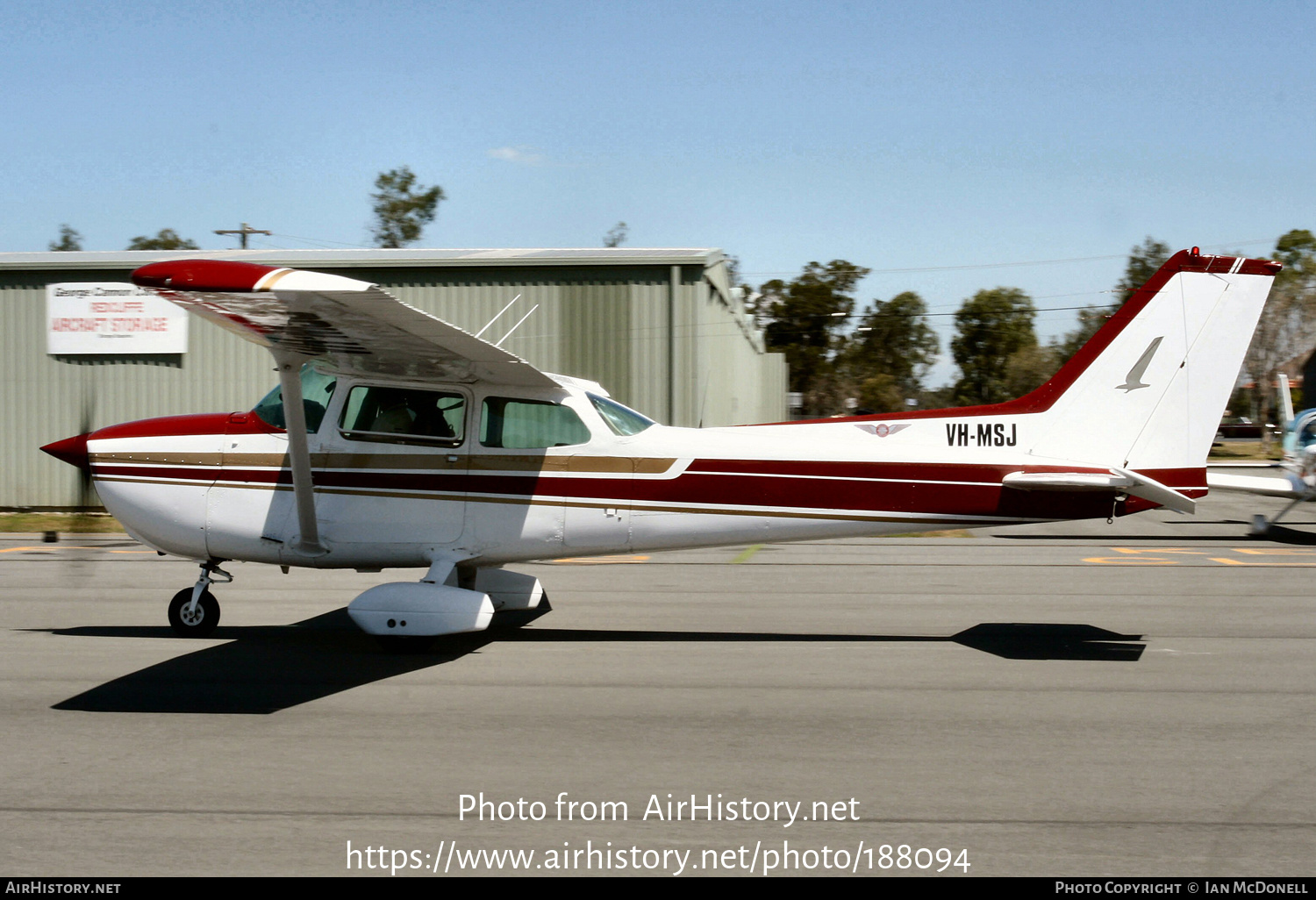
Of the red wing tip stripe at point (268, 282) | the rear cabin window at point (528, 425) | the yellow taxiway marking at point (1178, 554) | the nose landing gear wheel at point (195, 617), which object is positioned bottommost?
the yellow taxiway marking at point (1178, 554)

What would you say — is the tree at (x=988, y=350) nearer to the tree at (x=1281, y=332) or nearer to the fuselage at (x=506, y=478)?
the tree at (x=1281, y=332)

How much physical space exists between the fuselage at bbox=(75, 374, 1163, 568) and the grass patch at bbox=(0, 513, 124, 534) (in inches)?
→ 371

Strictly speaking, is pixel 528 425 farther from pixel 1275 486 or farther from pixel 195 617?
pixel 1275 486

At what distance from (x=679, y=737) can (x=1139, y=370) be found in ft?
14.6

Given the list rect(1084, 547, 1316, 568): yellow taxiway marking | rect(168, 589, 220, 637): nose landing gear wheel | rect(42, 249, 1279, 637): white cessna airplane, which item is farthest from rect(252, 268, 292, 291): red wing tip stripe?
rect(1084, 547, 1316, 568): yellow taxiway marking

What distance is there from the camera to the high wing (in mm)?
5137

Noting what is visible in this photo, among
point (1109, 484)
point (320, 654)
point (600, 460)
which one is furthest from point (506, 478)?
point (1109, 484)

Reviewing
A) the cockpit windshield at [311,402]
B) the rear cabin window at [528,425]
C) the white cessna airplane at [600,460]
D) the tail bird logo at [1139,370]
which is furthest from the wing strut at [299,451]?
the tail bird logo at [1139,370]

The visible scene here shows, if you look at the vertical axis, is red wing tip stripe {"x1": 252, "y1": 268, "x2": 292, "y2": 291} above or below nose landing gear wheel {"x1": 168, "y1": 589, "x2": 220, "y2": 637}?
→ above

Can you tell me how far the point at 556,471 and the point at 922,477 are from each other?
259 centimetres

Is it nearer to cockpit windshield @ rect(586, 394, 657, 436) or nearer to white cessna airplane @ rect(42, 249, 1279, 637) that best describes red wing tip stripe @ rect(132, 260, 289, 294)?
white cessna airplane @ rect(42, 249, 1279, 637)

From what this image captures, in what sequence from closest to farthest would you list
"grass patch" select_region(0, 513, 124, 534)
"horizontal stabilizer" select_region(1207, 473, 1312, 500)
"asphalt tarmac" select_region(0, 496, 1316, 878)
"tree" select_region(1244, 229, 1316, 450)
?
1. "asphalt tarmac" select_region(0, 496, 1316, 878)
2. "horizontal stabilizer" select_region(1207, 473, 1312, 500)
3. "grass patch" select_region(0, 513, 124, 534)
4. "tree" select_region(1244, 229, 1316, 450)

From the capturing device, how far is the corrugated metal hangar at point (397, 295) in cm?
1981

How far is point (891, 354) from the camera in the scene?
230 ft
